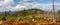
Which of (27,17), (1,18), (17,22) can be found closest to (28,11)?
(27,17)

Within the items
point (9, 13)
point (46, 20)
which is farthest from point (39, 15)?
point (9, 13)

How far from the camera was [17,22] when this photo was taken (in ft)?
19.0

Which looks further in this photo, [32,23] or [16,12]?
[16,12]

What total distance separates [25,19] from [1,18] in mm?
976

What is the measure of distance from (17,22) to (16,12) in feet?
1.62

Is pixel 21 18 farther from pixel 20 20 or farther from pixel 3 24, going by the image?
pixel 3 24

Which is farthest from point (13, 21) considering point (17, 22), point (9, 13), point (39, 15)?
point (39, 15)

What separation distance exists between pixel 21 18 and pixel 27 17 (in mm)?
245

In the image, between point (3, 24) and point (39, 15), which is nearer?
point (3, 24)

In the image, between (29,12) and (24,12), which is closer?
(24,12)

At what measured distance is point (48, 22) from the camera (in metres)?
5.79

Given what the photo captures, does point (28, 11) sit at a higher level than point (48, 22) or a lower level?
higher

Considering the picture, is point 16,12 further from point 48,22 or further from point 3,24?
point 48,22

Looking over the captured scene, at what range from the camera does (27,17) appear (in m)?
5.98
